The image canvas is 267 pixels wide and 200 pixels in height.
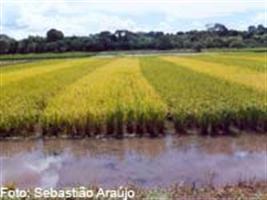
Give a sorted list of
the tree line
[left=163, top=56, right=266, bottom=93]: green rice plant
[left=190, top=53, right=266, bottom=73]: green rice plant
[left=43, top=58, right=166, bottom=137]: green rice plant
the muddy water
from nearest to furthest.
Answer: the muddy water → [left=43, top=58, right=166, bottom=137]: green rice plant → [left=163, top=56, right=266, bottom=93]: green rice plant → [left=190, top=53, right=266, bottom=73]: green rice plant → the tree line

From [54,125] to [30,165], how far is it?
274 centimetres

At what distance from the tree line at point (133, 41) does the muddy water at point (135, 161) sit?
230 ft

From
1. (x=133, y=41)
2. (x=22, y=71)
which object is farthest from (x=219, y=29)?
(x=22, y=71)

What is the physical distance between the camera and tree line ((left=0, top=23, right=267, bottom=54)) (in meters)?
83.7

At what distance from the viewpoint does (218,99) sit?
1591 centimetres

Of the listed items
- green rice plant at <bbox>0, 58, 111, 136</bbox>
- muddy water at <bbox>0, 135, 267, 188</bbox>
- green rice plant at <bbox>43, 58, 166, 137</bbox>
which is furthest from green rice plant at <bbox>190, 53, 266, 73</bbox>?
Answer: muddy water at <bbox>0, 135, 267, 188</bbox>

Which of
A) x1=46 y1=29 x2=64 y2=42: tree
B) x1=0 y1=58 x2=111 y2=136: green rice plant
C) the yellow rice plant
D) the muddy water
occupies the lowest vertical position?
the muddy water

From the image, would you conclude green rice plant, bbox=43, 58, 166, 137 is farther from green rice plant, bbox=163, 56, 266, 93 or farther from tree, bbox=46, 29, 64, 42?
tree, bbox=46, 29, 64, 42

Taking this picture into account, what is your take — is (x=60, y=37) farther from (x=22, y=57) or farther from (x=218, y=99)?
(x=218, y=99)

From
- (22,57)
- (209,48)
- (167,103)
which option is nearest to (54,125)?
(167,103)

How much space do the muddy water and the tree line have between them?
2761 inches

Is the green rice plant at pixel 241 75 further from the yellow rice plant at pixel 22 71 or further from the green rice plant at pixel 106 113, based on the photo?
the yellow rice plant at pixel 22 71

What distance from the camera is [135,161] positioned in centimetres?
1107

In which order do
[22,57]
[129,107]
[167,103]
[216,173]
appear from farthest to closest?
1. [22,57]
2. [167,103]
3. [129,107]
4. [216,173]
